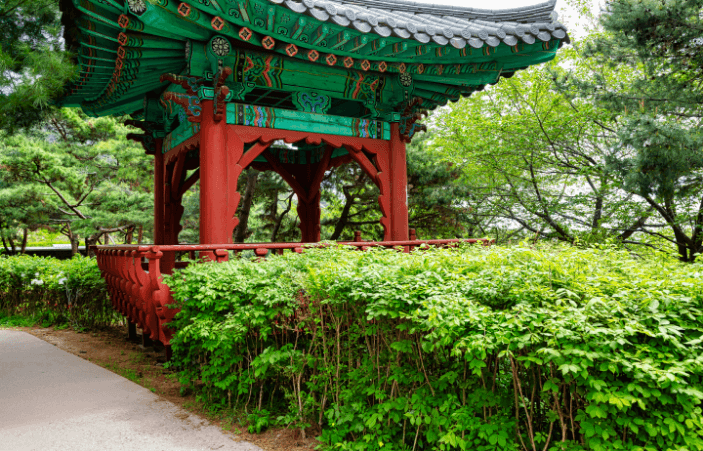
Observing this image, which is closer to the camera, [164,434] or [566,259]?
[566,259]

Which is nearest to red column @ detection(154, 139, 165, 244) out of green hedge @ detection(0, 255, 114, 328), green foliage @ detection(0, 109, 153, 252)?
green hedge @ detection(0, 255, 114, 328)

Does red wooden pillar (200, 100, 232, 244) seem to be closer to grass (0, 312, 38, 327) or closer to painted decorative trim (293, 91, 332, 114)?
painted decorative trim (293, 91, 332, 114)

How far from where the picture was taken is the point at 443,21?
686cm

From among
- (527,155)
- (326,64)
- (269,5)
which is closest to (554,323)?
(269,5)

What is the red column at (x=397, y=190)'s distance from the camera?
23.3 ft

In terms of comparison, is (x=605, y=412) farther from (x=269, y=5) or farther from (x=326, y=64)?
(x=326, y=64)

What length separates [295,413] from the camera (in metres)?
3.38

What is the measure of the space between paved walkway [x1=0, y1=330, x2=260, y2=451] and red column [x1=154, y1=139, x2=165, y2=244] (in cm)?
338

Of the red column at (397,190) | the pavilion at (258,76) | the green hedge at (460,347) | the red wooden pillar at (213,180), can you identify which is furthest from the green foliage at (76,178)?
the green hedge at (460,347)

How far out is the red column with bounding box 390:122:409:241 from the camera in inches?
280

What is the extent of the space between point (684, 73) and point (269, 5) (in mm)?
6116

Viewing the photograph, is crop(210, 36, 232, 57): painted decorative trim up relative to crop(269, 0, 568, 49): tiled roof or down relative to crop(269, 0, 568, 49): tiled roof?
down

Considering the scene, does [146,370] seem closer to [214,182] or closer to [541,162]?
[214,182]

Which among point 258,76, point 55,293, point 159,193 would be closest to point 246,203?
point 159,193
